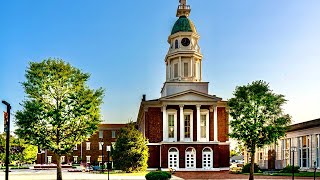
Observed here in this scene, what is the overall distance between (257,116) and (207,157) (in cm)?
2358

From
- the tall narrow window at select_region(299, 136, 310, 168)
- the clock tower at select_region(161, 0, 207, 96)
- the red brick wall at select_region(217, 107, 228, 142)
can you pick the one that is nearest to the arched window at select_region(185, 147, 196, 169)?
the red brick wall at select_region(217, 107, 228, 142)

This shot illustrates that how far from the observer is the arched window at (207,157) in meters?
66.9

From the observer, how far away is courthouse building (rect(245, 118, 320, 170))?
57188 millimetres

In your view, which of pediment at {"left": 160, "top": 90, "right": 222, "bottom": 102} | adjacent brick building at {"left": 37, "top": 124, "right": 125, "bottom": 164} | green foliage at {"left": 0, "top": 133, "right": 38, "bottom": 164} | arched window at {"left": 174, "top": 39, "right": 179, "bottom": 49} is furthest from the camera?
adjacent brick building at {"left": 37, "top": 124, "right": 125, "bottom": 164}

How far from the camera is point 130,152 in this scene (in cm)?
6012

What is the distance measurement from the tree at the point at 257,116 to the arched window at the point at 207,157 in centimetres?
2212

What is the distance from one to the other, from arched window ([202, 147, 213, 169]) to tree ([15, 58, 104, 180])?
26411 millimetres

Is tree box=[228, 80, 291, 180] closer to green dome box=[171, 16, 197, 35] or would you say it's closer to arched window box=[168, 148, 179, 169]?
arched window box=[168, 148, 179, 169]

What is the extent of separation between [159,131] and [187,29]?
16.3m

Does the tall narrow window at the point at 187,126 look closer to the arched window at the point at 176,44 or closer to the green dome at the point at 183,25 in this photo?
the arched window at the point at 176,44

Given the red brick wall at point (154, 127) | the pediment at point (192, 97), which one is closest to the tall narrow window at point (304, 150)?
the pediment at point (192, 97)

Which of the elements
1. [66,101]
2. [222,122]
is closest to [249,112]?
[66,101]

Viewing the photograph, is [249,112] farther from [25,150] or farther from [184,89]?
[25,150]

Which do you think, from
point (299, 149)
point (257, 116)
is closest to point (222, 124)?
point (299, 149)
